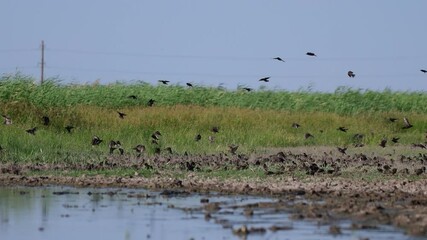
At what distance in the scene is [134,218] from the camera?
16.1 m

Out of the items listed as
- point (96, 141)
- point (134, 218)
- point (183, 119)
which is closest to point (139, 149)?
point (96, 141)

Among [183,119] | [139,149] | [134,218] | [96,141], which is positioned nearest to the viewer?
[134,218]

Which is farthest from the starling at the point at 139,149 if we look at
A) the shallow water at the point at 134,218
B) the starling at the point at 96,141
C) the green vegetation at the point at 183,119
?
the shallow water at the point at 134,218

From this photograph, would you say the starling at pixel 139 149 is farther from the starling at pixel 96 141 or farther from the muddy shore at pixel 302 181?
the starling at pixel 96 141

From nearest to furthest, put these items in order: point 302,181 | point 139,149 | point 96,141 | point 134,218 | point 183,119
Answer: point 134,218 → point 302,181 → point 139,149 → point 96,141 → point 183,119

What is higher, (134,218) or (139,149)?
(139,149)

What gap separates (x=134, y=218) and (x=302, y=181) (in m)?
6.64

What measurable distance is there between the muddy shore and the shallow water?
0.56 m

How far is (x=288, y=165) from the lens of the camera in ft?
83.7

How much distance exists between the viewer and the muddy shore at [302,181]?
53.1 feet

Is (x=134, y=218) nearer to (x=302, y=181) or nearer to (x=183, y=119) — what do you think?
(x=302, y=181)

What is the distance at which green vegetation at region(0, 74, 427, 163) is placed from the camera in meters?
30.5

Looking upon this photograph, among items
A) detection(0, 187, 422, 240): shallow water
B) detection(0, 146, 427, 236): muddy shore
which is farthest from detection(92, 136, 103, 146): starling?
detection(0, 187, 422, 240): shallow water

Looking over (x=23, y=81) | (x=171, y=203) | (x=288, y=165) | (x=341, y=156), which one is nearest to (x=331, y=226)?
(x=171, y=203)
